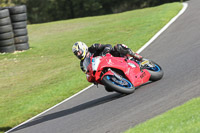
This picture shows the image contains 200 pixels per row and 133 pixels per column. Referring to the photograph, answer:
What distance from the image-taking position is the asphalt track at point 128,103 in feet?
24.0

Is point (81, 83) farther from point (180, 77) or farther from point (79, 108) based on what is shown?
point (180, 77)

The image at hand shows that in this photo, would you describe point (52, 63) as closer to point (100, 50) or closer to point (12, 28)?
point (12, 28)

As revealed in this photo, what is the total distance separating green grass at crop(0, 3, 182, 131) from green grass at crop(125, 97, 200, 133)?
Result: 5.78m

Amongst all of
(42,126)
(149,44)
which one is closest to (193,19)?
(149,44)

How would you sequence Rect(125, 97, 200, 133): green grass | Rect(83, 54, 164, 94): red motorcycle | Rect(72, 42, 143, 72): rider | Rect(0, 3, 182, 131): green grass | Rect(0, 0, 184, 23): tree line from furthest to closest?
Rect(0, 0, 184, 23): tree line, Rect(0, 3, 182, 131): green grass, Rect(72, 42, 143, 72): rider, Rect(83, 54, 164, 94): red motorcycle, Rect(125, 97, 200, 133): green grass

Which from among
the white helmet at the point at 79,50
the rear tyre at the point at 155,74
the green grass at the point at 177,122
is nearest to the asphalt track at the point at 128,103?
the rear tyre at the point at 155,74

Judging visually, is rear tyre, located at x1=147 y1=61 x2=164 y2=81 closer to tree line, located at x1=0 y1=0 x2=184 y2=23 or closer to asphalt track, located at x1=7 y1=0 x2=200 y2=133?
asphalt track, located at x1=7 y1=0 x2=200 y2=133

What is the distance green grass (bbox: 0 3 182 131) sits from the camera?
40.7ft

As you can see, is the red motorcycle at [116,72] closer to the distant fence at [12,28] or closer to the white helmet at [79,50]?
the white helmet at [79,50]

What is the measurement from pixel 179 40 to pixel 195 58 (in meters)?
3.82

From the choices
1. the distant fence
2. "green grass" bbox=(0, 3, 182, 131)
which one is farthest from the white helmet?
the distant fence

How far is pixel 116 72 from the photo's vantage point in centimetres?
912

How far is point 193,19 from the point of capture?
59.8ft

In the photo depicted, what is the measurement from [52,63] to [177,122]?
12.6m
